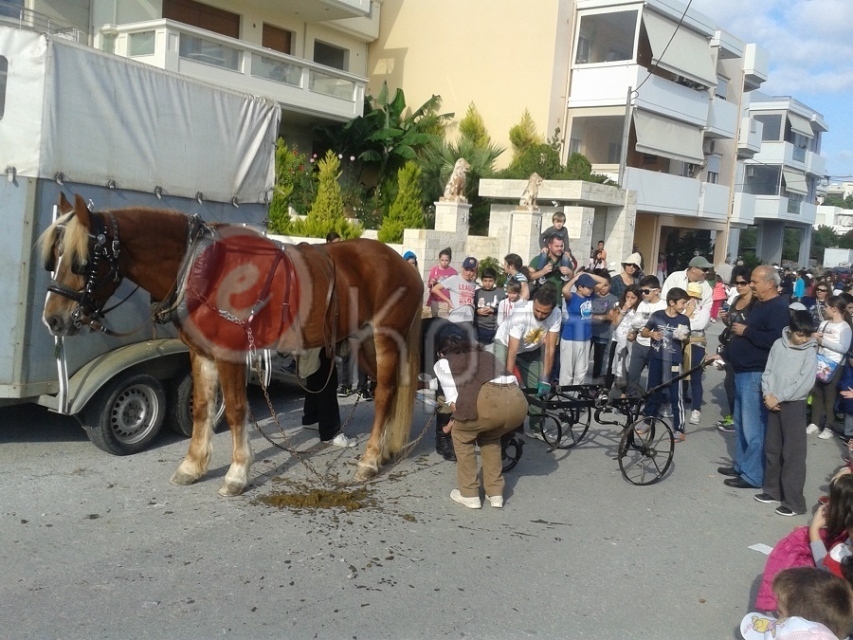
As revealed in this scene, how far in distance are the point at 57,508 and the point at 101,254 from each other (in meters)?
1.73

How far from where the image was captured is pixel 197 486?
5.70 meters

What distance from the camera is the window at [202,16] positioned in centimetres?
1930

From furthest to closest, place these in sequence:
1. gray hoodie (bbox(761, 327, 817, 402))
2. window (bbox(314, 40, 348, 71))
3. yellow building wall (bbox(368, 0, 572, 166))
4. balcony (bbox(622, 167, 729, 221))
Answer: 1. balcony (bbox(622, 167, 729, 221))
2. window (bbox(314, 40, 348, 71))
3. yellow building wall (bbox(368, 0, 572, 166))
4. gray hoodie (bbox(761, 327, 817, 402))

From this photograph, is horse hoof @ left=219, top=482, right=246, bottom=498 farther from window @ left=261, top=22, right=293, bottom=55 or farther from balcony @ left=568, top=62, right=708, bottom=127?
balcony @ left=568, top=62, right=708, bottom=127

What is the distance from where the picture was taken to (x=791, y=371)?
19.8ft

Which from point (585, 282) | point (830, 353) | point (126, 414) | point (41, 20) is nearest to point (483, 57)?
point (41, 20)

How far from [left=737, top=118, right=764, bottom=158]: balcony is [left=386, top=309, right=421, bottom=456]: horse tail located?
30.7m

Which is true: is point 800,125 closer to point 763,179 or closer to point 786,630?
point 763,179

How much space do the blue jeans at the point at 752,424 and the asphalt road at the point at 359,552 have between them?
0.96 feet

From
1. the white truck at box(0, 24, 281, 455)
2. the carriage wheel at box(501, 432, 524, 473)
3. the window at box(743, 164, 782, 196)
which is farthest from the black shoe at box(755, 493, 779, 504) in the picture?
the window at box(743, 164, 782, 196)

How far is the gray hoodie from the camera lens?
236 inches

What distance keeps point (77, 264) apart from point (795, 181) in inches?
1933

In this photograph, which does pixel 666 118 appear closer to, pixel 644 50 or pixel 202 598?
pixel 644 50

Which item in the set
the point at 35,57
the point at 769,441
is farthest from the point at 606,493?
the point at 35,57
